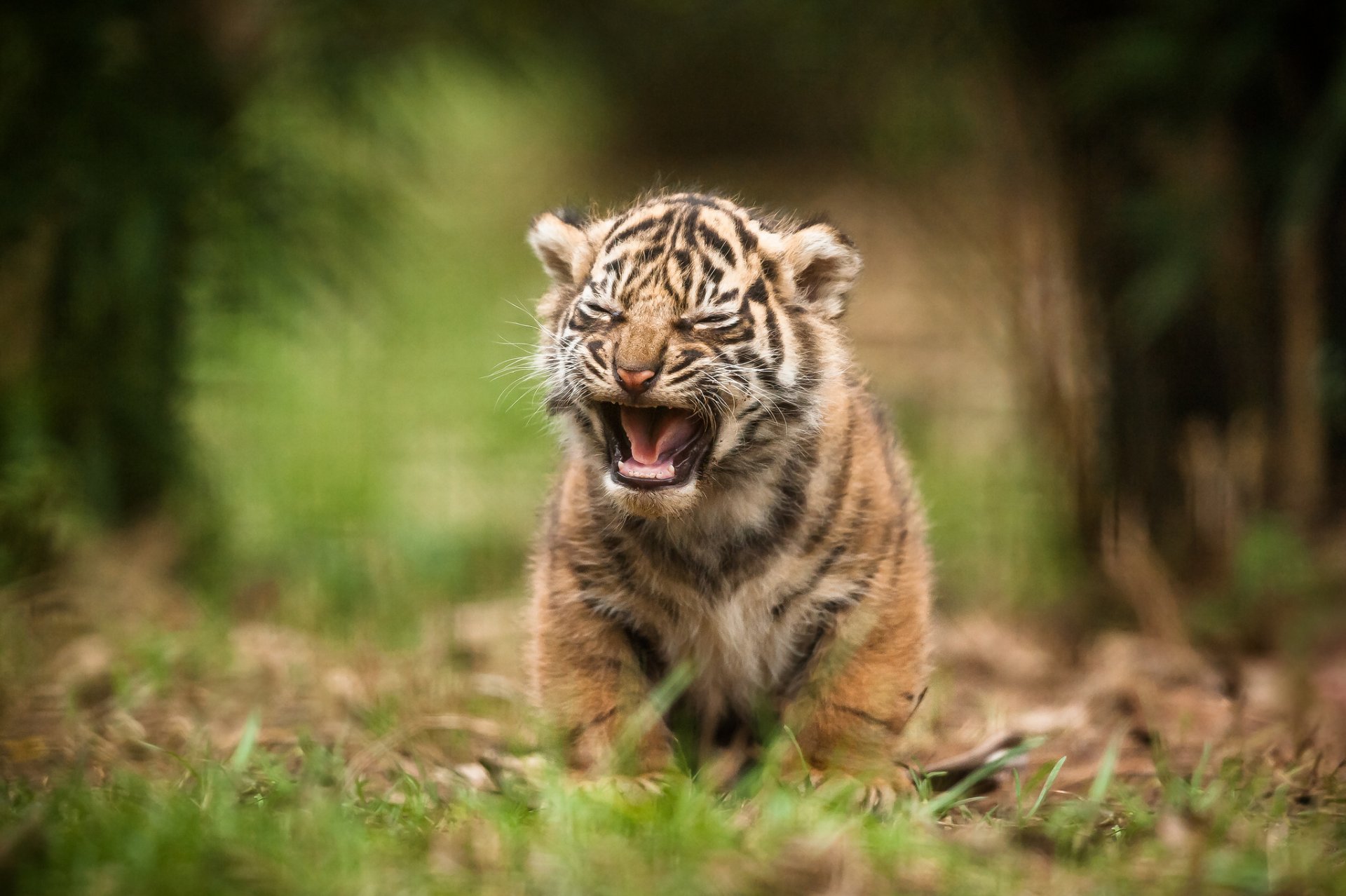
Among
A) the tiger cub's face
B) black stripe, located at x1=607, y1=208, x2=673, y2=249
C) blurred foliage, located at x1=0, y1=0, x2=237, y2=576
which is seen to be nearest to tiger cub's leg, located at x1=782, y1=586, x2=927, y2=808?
the tiger cub's face

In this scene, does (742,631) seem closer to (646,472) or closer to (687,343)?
(646,472)

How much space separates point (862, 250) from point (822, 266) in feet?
7.87

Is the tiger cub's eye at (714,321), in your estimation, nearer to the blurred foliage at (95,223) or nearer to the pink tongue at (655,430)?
the pink tongue at (655,430)

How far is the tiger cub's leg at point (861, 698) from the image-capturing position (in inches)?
145

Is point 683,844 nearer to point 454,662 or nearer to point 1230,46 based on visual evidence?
point 454,662

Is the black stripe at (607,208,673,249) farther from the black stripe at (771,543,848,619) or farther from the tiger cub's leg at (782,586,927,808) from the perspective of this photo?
the tiger cub's leg at (782,586,927,808)

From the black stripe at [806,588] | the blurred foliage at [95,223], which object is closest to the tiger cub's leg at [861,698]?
the black stripe at [806,588]

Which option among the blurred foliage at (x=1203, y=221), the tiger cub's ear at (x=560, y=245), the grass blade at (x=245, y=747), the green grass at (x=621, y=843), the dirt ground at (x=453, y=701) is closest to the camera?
the green grass at (x=621, y=843)

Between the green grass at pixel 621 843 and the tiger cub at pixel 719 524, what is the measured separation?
0.48 metres

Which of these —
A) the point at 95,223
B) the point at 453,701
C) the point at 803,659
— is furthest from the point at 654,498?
the point at 95,223

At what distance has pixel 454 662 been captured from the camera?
541 cm

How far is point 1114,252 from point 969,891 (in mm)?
4442

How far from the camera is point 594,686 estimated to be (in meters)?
3.75

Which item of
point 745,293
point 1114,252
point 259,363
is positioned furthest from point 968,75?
point 259,363
